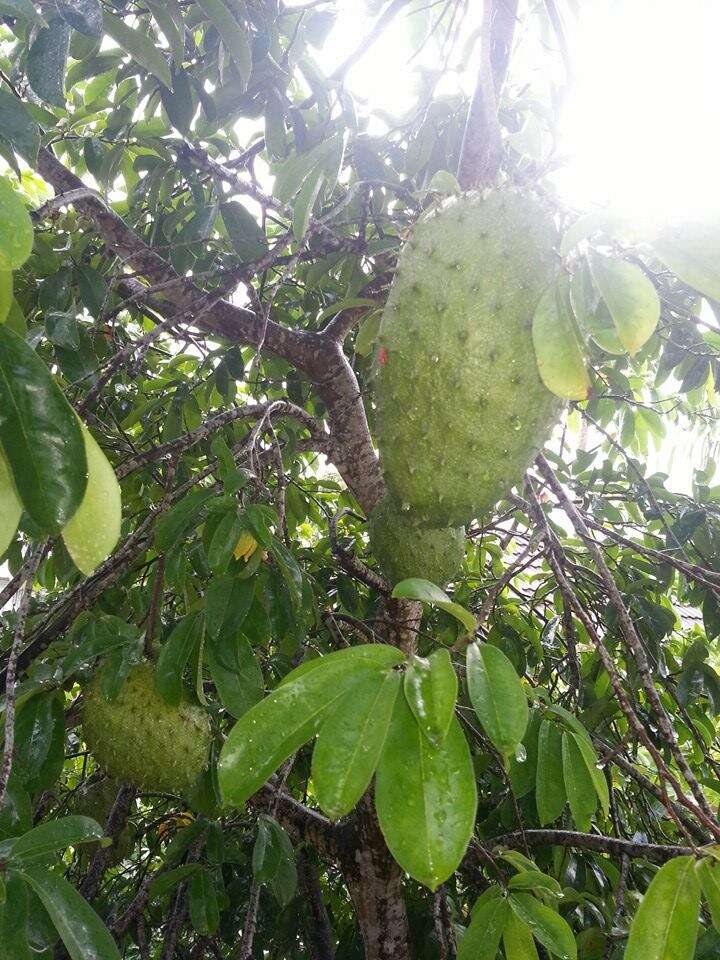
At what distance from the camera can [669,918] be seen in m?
0.66

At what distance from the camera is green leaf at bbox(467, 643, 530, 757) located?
0.65 m

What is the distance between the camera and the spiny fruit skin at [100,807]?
2.04 metres

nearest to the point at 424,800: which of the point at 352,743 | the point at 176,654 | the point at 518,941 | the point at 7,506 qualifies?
the point at 352,743

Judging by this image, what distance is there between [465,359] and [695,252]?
29cm

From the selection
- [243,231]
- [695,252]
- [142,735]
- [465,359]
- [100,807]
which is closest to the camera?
[695,252]

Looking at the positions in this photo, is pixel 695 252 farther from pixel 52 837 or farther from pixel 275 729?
pixel 52 837

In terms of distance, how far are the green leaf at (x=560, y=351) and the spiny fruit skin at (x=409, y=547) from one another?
24.9 inches

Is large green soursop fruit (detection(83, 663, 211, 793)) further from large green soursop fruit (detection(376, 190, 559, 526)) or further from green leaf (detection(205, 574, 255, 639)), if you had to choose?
large green soursop fruit (detection(376, 190, 559, 526))

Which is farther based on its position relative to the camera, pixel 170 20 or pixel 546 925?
pixel 170 20

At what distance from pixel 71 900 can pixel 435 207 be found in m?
1.02

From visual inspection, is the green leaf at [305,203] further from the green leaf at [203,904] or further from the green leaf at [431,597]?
the green leaf at [203,904]

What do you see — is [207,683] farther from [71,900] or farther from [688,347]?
[688,347]

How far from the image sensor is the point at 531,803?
1.59m

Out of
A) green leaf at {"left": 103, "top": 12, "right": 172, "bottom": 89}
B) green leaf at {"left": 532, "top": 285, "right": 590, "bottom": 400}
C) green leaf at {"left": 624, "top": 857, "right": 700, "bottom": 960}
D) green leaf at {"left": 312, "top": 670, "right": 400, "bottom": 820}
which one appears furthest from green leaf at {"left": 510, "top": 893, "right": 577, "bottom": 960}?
green leaf at {"left": 103, "top": 12, "right": 172, "bottom": 89}
